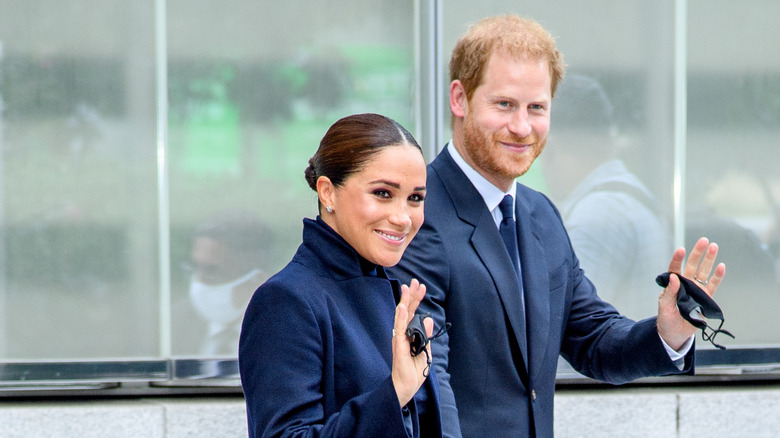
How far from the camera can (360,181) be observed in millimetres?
2127

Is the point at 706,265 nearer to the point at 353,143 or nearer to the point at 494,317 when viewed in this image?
the point at 494,317

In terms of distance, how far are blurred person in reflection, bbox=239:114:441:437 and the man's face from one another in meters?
0.57

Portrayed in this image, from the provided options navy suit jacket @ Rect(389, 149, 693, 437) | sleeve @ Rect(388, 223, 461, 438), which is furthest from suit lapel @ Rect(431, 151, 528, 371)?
sleeve @ Rect(388, 223, 461, 438)

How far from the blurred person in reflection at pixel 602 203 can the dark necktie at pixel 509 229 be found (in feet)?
8.70

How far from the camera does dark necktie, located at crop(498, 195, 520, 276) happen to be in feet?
9.18

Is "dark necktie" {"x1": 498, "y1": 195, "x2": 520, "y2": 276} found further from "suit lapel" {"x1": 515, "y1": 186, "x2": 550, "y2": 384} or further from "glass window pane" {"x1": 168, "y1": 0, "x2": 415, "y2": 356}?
"glass window pane" {"x1": 168, "y1": 0, "x2": 415, "y2": 356}

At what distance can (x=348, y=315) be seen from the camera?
6.95 ft

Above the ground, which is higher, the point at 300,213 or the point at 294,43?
the point at 294,43

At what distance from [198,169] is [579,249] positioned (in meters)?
2.21

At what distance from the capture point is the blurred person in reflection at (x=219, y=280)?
526 cm

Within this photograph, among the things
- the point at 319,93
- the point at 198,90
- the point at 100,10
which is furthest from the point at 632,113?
the point at 100,10

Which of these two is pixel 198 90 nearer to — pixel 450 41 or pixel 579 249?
pixel 450 41

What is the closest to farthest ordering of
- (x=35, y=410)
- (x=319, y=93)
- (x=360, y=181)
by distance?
(x=360, y=181), (x=35, y=410), (x=319, y=93)

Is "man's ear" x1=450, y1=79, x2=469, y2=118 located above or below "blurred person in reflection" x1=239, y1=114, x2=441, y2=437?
above
